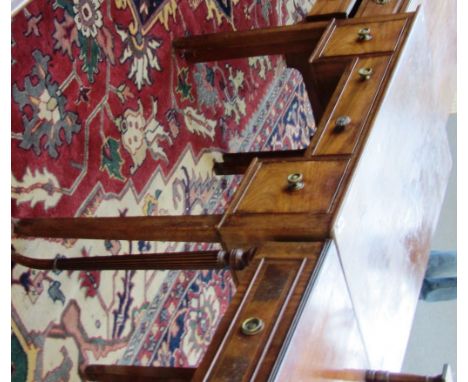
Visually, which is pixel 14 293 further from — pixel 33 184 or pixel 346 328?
pixel 346 328

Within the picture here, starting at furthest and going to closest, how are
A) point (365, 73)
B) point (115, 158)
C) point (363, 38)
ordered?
point (115, 158) < point (363, 38) < point (365, 73)

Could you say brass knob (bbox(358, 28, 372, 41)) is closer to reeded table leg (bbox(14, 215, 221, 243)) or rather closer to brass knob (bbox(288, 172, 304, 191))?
brass knob (bbox(288, 172, 304, 191))

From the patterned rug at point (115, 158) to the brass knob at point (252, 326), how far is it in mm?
862

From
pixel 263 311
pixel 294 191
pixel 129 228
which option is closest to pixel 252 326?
pixel 263 311

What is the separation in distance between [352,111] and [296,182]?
328mm

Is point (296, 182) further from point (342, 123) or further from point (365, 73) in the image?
point (365, 73)

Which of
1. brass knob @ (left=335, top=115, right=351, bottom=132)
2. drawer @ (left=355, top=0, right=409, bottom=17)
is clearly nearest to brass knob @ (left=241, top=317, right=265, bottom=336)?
brass knob @ (left=335, top=115, right=351, bottom=132)

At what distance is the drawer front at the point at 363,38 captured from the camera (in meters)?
2.03

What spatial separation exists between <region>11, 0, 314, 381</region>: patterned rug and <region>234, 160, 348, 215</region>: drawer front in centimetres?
68

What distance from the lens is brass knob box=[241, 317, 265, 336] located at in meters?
1.21

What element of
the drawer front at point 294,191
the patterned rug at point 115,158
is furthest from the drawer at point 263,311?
the patterned rug at point 115,158

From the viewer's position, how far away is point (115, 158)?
88.4 inches

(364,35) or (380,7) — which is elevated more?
(380,7)

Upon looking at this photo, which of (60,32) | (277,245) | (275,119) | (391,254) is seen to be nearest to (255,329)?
(277,245)
